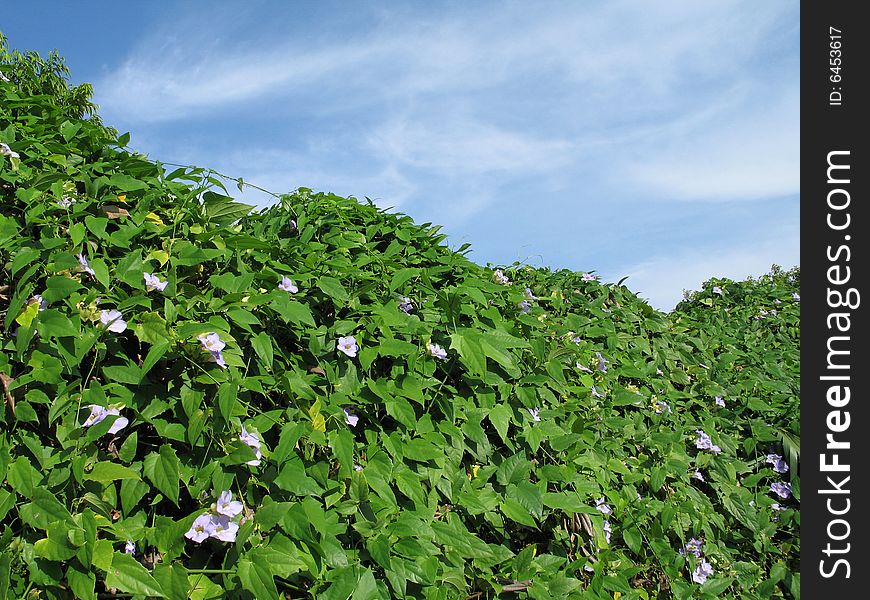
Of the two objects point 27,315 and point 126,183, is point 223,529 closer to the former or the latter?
point 27,315

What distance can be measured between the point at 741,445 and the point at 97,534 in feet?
11.4

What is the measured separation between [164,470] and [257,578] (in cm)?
35

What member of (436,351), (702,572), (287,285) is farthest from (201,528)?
(702,572)

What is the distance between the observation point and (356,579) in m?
1.79

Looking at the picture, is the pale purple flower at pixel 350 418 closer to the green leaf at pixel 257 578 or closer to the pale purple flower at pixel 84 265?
the green leaf at pixel 257 578

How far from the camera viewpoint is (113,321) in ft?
5.93

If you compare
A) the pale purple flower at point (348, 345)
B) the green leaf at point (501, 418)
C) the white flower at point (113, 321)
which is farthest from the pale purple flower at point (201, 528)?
the green leaf at point (501, 418)

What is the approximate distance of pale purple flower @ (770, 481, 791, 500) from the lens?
3.72 meters

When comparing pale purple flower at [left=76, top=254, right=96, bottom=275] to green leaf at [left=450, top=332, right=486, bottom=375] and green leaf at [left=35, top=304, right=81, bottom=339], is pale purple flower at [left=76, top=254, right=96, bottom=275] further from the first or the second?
green leaf at [left=450, top=332, right=486, bottom=375]

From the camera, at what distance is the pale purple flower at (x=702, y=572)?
120 inches

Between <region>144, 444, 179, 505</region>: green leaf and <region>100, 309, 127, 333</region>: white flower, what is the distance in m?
0.33
